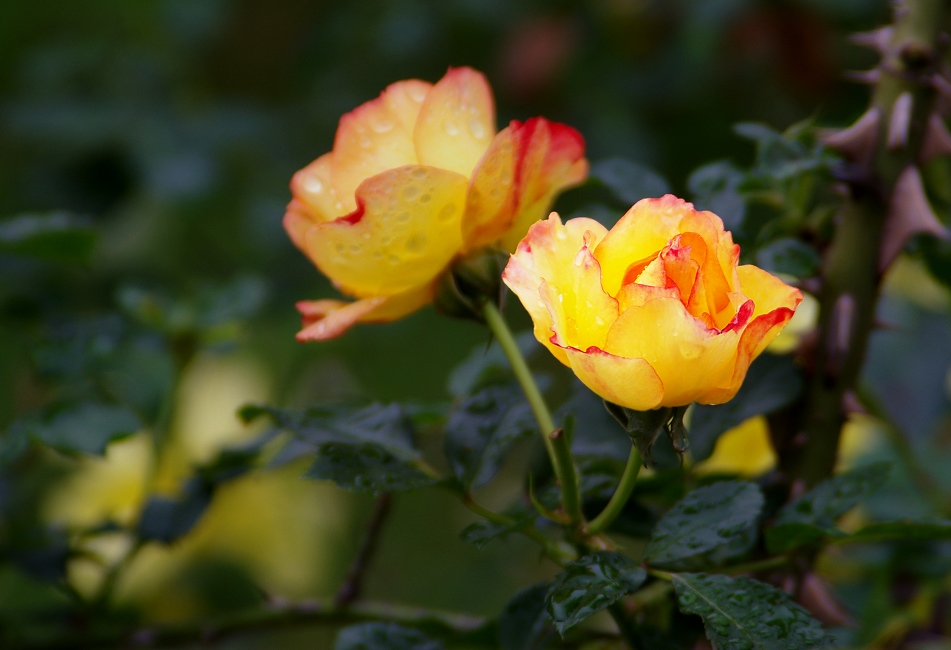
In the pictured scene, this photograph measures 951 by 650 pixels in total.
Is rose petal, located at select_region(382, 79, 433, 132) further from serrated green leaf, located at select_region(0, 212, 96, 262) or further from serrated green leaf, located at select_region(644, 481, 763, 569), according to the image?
serrated green leaf, located at select_region(0, 212, 96, 262)

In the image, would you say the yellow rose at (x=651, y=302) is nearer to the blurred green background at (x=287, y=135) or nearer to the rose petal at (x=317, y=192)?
the rose petal at (x=317, y=192)

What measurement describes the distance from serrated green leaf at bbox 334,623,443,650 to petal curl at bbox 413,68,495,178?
167 millimetres

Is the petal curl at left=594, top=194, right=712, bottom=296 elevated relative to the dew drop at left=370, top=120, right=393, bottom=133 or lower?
lower

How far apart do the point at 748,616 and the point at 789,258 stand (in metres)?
0.15

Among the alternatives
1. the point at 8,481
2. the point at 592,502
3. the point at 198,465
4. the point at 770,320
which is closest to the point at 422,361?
the point at 8,481

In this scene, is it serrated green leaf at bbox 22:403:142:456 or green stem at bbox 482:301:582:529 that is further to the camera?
serrated green leaf at bbox 22:403:142:456

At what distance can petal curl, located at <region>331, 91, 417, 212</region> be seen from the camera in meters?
0.31

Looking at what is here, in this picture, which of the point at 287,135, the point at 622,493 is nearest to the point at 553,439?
the point at 622,493

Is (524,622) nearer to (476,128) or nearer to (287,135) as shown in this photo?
(476,128)

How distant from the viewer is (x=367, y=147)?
31 cm

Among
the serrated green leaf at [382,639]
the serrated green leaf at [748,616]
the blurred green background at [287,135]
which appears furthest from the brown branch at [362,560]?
the blurred green background at [287,135]

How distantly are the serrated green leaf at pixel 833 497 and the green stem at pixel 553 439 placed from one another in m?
0.07

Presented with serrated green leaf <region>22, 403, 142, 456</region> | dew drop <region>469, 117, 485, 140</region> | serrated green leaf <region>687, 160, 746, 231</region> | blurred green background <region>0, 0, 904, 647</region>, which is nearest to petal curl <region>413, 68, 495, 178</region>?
dew drop <region>469, 117, 485, 140</region>

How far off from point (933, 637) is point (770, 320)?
1.04 feet
